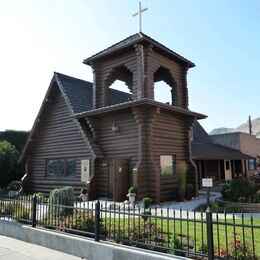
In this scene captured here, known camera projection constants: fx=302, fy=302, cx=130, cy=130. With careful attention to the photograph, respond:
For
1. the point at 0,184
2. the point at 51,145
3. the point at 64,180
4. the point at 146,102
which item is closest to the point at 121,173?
the point at 146,102

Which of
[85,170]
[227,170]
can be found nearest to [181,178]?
[85,170]

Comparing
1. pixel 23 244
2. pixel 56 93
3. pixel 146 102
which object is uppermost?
pixel 56 93

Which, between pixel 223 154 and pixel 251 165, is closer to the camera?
pixel 223 154

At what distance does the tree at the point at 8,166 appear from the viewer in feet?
82.0

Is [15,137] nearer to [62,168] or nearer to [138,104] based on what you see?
[62,168]

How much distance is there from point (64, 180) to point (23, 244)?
988 centimetres

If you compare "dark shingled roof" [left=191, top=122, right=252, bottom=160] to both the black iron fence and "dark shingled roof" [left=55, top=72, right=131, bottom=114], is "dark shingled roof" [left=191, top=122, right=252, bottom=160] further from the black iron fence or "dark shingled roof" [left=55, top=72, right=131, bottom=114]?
the black iron fence

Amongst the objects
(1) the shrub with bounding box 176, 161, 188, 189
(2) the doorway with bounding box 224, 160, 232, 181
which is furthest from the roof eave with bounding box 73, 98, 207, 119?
(2) the doorway with bounding box 224, 160, 232, 181

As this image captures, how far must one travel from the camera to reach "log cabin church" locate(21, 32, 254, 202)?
48.1 feet

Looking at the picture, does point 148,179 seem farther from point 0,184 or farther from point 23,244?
point 0,184

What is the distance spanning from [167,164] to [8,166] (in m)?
15.2

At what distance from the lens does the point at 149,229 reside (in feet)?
23.4

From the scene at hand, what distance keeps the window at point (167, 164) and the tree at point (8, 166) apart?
590 inches

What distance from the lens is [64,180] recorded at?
18578 millimetres
